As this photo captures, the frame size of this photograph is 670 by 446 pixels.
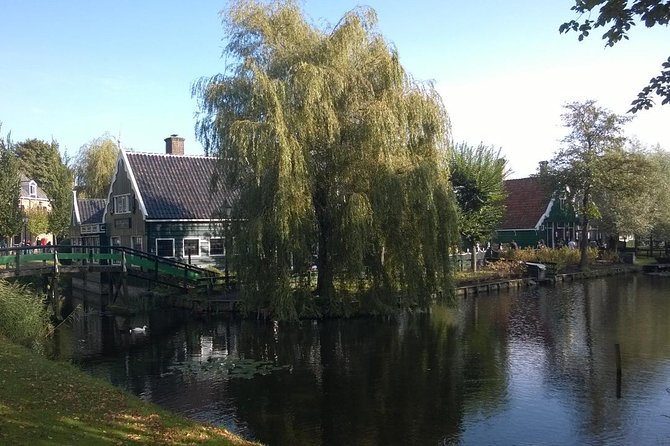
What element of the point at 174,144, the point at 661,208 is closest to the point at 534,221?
the point at 661,208

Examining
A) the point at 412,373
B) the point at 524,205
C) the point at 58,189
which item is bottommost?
the point at 412,373

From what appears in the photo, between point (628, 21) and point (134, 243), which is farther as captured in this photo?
point (134, 243)

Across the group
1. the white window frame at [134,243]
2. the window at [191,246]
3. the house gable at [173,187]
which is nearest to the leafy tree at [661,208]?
the house gable at [173,187]

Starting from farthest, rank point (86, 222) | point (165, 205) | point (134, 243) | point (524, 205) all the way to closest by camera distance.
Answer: point (524, 205) → point (86, 222) → point (134, 243) → point (165, 205)

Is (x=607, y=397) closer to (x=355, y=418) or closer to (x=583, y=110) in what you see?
(x=355, y=418)

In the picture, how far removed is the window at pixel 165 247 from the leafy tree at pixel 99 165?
19.3 m

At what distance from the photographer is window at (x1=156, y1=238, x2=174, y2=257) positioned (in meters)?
34.5

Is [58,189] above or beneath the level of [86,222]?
above

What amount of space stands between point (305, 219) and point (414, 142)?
5.46 m

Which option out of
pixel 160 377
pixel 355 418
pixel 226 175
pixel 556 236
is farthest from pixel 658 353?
pixel 556 236

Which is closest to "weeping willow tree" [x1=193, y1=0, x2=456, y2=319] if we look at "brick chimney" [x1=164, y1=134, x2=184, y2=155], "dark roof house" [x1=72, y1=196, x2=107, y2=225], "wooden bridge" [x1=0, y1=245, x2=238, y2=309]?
"wooden bridge" [x1=0, y1=245, x2=238, y2=309]

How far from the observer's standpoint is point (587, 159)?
39906 millimetres

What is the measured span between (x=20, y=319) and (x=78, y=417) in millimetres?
10424

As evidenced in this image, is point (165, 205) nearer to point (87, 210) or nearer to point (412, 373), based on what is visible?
point (87, 210)
